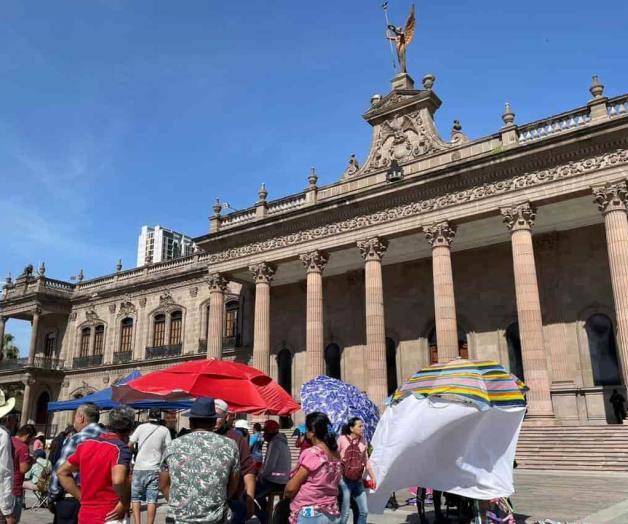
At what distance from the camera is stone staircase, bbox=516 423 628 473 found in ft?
48.8

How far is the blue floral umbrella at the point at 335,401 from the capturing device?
27.4 ft

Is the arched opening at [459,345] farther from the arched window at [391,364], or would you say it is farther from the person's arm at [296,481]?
the person's arm at [296,481]

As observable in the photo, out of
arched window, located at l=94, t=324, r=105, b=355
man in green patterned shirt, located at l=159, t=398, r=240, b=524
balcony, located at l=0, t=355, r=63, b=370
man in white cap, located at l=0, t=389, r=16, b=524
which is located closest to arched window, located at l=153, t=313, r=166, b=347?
arched window, located at l=94, t=324, r=105, b=355

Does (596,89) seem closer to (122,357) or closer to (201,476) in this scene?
(201,476)

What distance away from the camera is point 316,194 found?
82.9 ft

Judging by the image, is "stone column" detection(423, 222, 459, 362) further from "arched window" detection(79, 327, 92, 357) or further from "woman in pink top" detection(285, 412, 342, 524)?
"arched window" detection(79, 327, 92, 357)

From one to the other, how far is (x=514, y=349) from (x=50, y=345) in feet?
108

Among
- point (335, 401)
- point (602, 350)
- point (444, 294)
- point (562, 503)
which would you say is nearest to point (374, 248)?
point (444, 294)

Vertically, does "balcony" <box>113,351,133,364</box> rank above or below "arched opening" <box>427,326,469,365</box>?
above

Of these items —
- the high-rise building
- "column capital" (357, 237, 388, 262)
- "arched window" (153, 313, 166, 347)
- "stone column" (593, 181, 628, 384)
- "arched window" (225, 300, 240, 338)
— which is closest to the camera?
"stone column" (593, 181, 628, 384)

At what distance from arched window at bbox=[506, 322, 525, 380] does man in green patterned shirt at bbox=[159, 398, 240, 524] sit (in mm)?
20206

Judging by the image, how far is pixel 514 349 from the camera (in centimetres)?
2275

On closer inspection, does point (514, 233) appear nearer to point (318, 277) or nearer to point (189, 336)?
point (318, 277)

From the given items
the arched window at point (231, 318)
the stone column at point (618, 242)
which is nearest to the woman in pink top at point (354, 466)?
the stone column at point (618, 242)
